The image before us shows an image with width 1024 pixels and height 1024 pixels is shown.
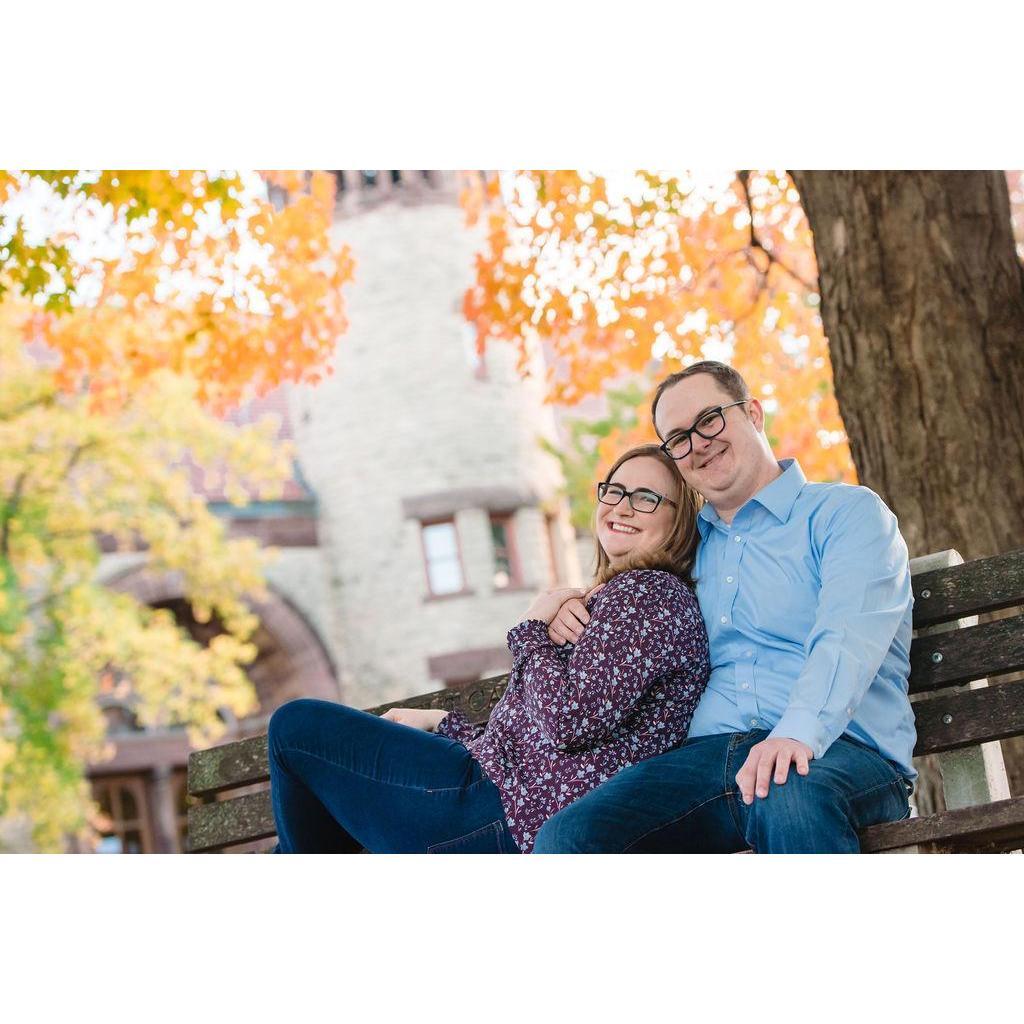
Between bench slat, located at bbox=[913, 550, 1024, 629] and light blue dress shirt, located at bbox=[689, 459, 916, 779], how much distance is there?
19 cm

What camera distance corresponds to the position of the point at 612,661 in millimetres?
2867

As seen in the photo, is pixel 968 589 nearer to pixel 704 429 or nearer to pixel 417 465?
pixel 704 429

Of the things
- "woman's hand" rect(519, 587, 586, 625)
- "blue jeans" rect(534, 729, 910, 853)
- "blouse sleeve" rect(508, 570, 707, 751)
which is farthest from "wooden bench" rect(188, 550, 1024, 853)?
"woman's hand" rect(519, 587, 586, 625)

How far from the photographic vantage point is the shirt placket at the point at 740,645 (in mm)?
2902

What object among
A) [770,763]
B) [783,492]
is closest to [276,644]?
[783,492]

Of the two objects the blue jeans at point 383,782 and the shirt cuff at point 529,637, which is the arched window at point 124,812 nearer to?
the blue jeans at point 383,782

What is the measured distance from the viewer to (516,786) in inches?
118

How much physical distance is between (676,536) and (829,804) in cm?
84

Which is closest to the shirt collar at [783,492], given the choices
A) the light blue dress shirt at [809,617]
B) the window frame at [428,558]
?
the light blue dress shirt at [809,617]

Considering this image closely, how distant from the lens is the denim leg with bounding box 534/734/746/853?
2.70 metres

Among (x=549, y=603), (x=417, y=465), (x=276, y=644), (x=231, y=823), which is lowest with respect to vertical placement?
(x=231, y=823)

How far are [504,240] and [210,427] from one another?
25.0ft

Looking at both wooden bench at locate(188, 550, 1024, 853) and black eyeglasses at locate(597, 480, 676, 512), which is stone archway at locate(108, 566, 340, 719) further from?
wooden bench at locate(188, 550, 1024, 853)
